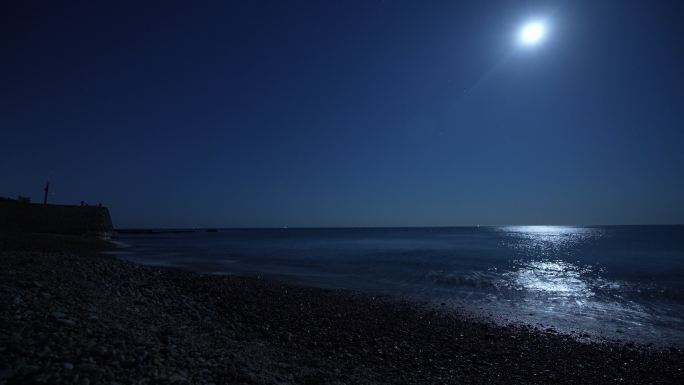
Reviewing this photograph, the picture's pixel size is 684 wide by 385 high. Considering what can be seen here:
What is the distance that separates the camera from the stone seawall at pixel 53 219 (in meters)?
51.3

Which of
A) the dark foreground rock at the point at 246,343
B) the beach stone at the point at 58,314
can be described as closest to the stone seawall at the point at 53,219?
the dark foreground rock at the point at 246,343

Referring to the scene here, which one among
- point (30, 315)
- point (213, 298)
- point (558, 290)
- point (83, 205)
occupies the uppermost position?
point (83, 205)

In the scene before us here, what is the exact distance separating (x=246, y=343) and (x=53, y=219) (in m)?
68.9

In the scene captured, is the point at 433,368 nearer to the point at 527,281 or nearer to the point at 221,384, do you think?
the point at 221,384

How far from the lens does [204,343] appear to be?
7.38 meters

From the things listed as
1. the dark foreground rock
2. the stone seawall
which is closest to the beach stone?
the dark foreground rock

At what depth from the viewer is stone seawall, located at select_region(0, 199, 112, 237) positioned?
5128 centimetres

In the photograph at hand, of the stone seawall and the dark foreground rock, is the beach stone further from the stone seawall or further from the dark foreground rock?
the stone seawall

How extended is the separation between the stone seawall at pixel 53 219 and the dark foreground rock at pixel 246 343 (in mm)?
55420

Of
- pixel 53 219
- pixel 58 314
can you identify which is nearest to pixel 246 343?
pixel 58 314

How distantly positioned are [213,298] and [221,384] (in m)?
7.81

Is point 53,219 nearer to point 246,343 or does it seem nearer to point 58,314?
point 58,314

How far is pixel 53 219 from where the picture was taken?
2237 inches

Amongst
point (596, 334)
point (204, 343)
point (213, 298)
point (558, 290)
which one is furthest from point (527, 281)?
point (204, 343)
